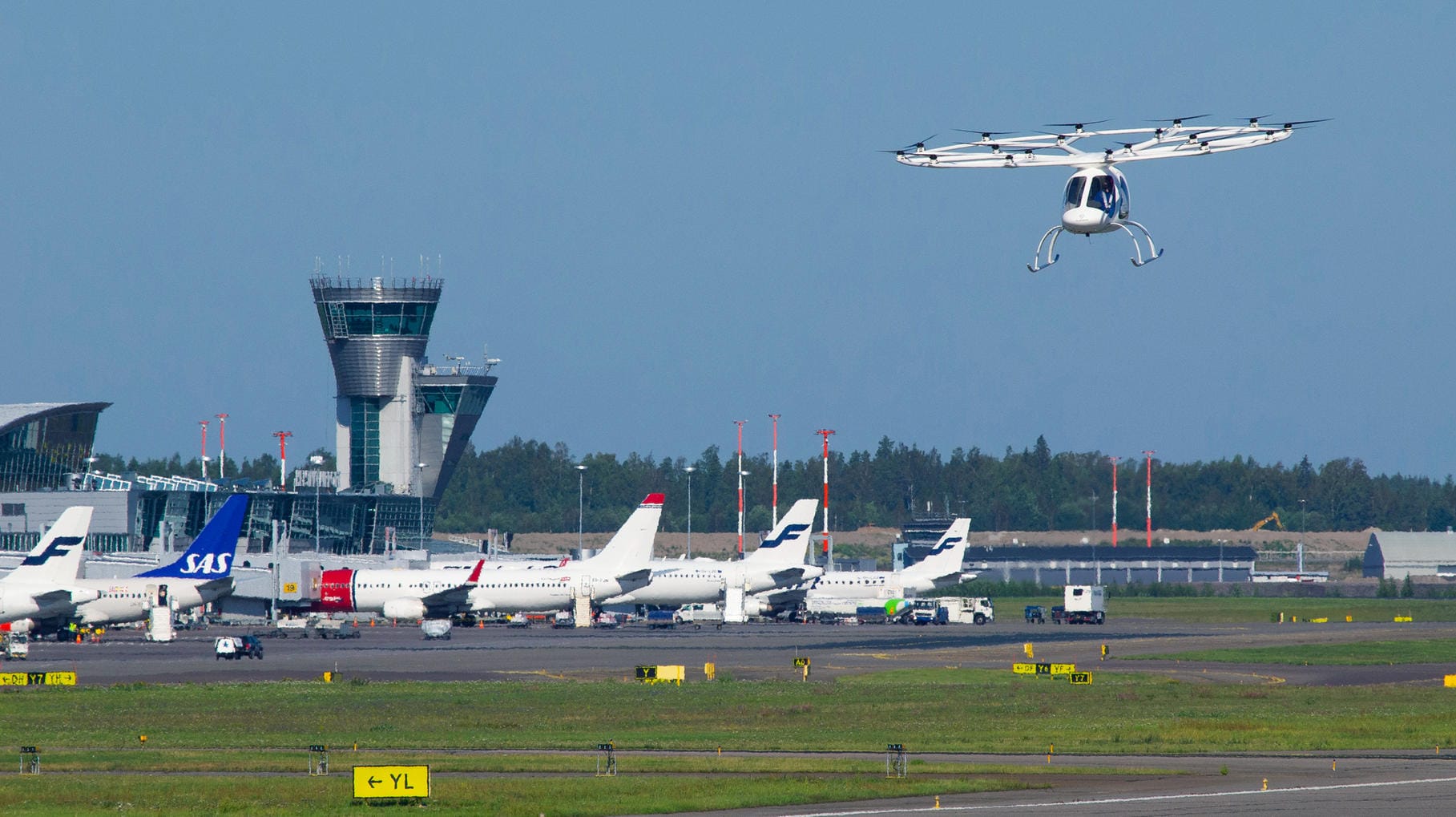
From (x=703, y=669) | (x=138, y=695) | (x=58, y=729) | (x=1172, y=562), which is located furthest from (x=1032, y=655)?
(x=1172, y=562)

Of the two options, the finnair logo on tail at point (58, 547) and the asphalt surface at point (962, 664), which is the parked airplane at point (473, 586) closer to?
the asphalt surface at point (962, 664)

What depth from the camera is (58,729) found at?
137ft

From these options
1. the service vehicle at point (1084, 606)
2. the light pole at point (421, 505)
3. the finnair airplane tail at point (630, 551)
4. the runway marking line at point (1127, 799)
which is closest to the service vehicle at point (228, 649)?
the finnair airplane tail at point (630, 551)

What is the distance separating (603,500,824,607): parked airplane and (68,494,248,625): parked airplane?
27822 millimetres

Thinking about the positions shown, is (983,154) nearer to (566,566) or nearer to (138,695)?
(138,695)

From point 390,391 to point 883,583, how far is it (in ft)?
221

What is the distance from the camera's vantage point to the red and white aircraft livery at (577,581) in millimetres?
99562

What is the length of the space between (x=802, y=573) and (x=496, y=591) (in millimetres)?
19949

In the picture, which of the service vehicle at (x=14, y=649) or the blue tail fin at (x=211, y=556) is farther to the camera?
the blue tail fin at (x=211, y=556)

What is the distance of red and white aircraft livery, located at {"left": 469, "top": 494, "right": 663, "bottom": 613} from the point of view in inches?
3920

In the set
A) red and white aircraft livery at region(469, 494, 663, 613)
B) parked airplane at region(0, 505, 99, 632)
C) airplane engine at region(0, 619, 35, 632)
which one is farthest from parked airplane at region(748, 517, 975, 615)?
airplane engine at region(0, 619, 35, 632)

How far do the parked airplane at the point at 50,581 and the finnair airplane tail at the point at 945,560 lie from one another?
57237 millimetres

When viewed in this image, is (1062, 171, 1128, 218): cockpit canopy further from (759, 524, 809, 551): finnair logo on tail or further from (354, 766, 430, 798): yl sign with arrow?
(759, 524, 809, 551): finnair logo on tail

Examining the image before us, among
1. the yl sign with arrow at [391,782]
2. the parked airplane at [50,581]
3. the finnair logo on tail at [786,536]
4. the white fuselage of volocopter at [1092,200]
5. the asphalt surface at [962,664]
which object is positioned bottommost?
the asphalt surface at [962,664]
